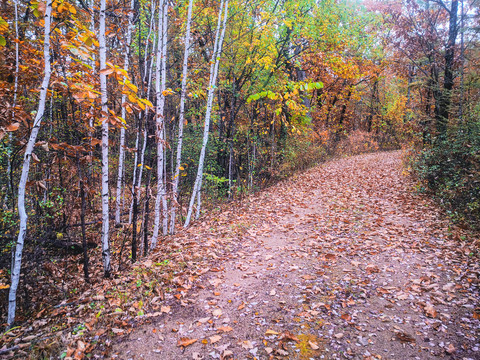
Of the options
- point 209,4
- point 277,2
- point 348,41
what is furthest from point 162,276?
point 348,41

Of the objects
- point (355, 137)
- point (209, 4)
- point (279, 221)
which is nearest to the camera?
point (279, 221)

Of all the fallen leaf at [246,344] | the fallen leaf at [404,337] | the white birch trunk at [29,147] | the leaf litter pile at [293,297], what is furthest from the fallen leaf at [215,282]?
the white birch trunk at [29,147]

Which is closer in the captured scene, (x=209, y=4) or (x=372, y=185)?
(x=209, y=4)

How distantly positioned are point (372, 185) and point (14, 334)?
11435 mm

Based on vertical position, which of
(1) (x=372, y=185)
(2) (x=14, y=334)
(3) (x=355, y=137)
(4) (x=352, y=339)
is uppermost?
(3) (x=355, y=137)

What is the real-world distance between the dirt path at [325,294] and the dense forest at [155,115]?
161 centimetres

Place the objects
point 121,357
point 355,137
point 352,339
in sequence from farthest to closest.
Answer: point 355,137 < point 352,339 < point 121,357

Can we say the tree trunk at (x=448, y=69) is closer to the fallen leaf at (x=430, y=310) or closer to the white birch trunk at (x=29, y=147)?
the fallen leaf at (x=430, y=310)

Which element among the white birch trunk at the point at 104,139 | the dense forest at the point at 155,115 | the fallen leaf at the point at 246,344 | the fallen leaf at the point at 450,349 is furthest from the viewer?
the dense forest at the point at 155,115

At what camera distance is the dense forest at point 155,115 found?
4.05 metres

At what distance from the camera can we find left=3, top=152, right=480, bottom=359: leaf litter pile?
3.20 meters

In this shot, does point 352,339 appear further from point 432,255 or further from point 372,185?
point 372,185

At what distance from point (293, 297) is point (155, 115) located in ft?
13.4

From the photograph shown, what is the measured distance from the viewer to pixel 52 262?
5562 millimetres
